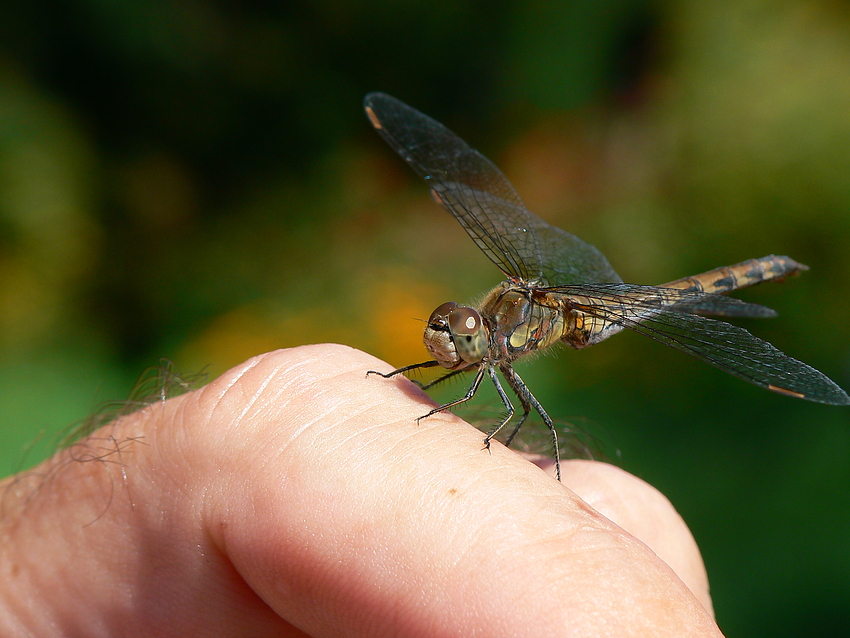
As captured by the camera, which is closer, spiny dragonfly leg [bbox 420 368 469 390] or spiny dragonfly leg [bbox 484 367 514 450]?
spiny dragonfly leg [bbox 484 367 514 450]

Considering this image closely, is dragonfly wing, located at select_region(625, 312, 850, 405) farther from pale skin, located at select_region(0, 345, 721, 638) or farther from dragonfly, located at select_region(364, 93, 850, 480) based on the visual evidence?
pale skin, located at select_region(0, 345, 721, 638)

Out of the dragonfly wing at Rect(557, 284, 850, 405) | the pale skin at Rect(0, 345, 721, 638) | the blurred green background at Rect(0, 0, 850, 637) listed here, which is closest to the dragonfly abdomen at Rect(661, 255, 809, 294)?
the dragonfly wing at Rect(557, 284, 850, 405)

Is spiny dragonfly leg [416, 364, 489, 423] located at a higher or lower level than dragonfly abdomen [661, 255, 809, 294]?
higher

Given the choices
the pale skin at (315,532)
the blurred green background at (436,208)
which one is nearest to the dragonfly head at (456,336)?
the pale skin at (315,532)

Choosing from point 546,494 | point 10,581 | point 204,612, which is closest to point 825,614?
point 546,494

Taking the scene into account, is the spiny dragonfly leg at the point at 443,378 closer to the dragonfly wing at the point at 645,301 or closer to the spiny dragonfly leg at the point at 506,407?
the spiny dragonfly leg at the point at 506,407

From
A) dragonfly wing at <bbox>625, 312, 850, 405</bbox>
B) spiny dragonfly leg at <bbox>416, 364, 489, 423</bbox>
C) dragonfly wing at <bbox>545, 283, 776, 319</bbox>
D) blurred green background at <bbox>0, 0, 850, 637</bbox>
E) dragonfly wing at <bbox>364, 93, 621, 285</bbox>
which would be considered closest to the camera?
spiny dragonfly leg at <bbox>416, 364, 489, 423</bbox>

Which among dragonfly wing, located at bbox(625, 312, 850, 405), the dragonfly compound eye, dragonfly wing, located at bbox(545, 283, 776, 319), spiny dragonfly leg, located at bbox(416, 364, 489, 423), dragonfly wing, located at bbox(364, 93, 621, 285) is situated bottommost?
dragonfly wing, located at bbox(625, 312, 850, 405)

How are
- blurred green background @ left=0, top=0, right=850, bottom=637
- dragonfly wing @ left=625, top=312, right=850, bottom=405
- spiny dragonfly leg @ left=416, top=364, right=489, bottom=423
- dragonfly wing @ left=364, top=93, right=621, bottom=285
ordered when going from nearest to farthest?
1. spiny dragonfly leg @ left=416, top=364, right=489, bottom=423
2. dragonfly wing @ left=625, top=312, right=850, bottom=405
3. dragonfly wing @ left=364, top=93, right=621, bottom=285
4. blurred green background @ left=0, top=0, right=850, bottom=637
